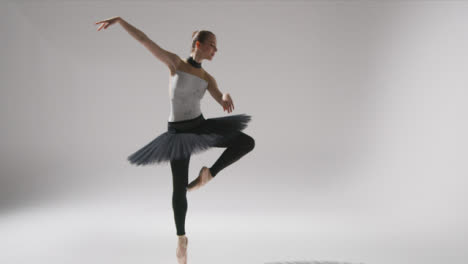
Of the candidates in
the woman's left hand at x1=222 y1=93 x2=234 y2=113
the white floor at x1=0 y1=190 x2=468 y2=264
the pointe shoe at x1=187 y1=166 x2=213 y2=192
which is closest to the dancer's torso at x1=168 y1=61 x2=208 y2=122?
the woman's left hand at x1=222 y1=93 x2=234 y2=113

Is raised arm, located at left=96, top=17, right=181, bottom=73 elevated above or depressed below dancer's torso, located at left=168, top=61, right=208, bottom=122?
above

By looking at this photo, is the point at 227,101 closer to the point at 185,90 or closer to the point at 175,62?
the point at 185,90

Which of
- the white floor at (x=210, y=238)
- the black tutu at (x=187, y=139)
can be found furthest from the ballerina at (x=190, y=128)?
the white floor at (x=210, y=238)

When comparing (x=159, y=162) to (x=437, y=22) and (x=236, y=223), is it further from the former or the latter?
(x=437, y=22)

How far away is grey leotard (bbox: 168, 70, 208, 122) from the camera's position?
6.79 ft

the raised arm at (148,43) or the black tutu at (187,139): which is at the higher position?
the raised arm at (148,43)

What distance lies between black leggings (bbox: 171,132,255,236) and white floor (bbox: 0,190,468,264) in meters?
0.54

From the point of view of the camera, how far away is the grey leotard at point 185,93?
81.4 inches

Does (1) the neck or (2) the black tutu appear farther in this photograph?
(1) the neck

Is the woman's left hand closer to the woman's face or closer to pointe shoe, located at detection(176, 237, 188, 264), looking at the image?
the woman's face

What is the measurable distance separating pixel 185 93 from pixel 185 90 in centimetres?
2

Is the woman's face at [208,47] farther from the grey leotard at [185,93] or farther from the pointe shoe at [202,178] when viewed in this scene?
the pointe shoe at [202,178]

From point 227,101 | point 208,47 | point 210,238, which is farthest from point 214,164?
point 210,238

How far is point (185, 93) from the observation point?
2080 mm
